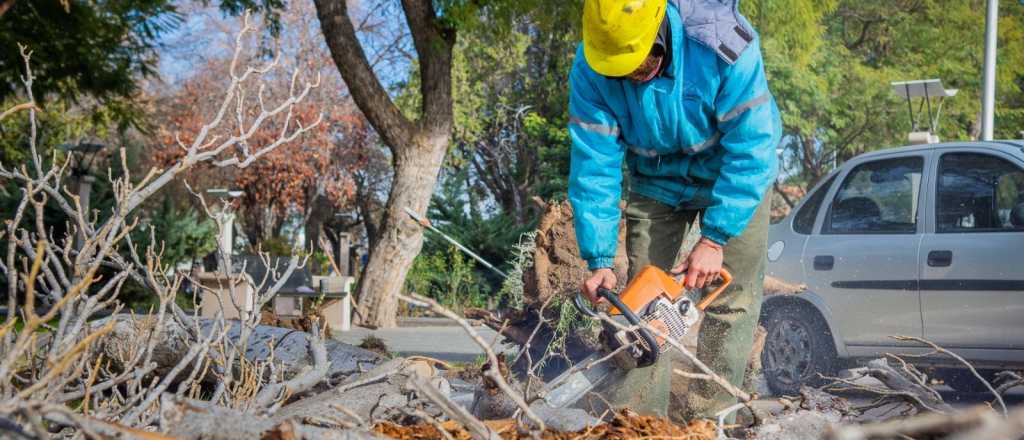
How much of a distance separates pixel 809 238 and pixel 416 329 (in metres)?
6.98

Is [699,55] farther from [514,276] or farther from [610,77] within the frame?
[514,276]

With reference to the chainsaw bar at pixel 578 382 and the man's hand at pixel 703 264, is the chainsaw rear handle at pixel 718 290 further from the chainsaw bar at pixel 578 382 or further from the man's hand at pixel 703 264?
the chainsaw bar at pixel 578 382

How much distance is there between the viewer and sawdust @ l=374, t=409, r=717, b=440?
89.4 inches

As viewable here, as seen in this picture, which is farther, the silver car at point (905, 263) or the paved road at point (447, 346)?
the paved road at point (447, 346)

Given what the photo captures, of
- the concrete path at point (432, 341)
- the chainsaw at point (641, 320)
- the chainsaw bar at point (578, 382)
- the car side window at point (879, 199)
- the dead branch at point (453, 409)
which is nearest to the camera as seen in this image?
the dead branch at point (453, 409)

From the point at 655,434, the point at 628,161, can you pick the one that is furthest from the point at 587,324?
the point at 655,434

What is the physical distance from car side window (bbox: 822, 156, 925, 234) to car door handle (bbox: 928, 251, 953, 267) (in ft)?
0.92

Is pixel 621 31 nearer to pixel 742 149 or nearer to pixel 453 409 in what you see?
pixel 742 149

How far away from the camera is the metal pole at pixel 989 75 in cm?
1247

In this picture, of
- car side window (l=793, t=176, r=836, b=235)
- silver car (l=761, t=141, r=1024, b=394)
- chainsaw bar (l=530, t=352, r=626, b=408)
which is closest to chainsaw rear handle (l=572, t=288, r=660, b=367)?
chainsaw bar (l=530, t=352, r=626, b=408)

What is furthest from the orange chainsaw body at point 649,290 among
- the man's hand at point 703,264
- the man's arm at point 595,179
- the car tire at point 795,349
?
the car tire at point 795,349

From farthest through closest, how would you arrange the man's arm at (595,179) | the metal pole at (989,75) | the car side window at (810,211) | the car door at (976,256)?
the metal pole at (989,75)
the car side window at (810,211)
the car door at (976,256)
the man's arm at (595,179)

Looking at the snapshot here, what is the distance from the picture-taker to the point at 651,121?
3.72 m

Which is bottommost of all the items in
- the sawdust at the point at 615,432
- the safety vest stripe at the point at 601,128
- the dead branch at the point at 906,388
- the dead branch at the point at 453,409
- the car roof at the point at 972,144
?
the sawdust at the point at 615,432
